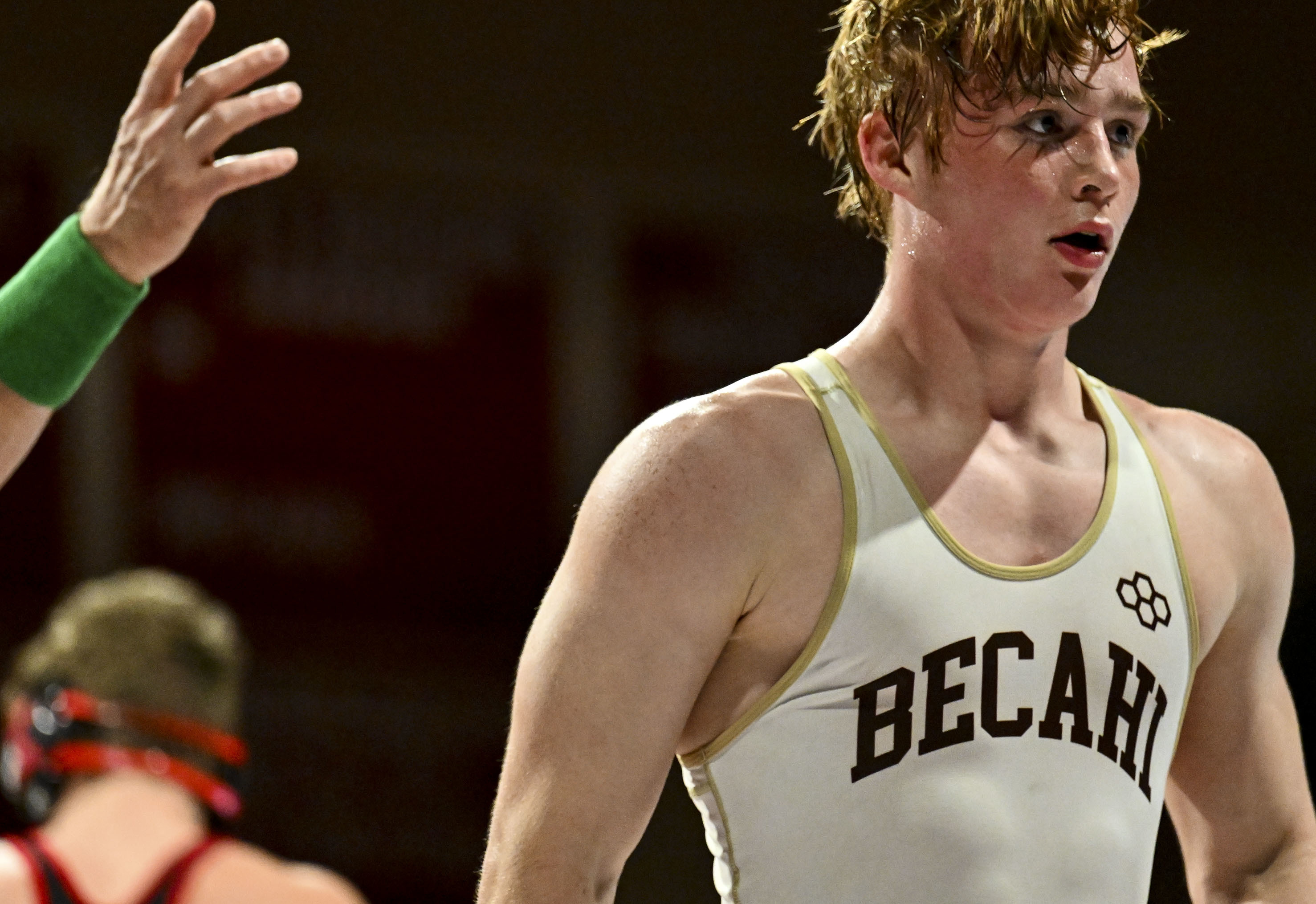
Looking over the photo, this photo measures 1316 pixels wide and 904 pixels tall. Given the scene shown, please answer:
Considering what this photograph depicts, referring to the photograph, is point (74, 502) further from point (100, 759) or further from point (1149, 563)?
point (1149, 563)

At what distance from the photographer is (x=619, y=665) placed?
168cm

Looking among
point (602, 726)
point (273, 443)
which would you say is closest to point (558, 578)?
point (602, 726)

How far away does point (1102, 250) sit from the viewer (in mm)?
1801

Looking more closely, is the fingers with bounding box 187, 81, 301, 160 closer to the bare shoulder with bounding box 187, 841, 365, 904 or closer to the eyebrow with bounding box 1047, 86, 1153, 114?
the eyebrow with bounding box 1047, 86, 1153, 114

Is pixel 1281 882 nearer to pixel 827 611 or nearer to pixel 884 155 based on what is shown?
pixel 827 611

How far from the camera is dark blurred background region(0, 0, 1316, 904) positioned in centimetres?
540

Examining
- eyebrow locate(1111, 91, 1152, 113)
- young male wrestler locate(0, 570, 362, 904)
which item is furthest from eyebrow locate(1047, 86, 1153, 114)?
young male wrestler locate(0, 570, 362, 904)

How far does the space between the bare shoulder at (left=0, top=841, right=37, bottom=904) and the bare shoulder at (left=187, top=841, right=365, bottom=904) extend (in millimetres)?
251

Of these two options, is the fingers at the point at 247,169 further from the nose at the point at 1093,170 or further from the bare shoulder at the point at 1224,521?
the bare shoulder at the point at 1224,521

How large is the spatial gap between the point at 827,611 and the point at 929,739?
0.17 metres

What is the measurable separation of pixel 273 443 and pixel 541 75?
1554mm

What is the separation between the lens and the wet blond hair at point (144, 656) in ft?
9.43

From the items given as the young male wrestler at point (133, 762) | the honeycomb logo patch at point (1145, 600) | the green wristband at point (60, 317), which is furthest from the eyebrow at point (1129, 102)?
the young male wrestler at point (133, 762)

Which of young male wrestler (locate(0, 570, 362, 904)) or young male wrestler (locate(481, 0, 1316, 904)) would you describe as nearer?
young male wrestler (locate(481, 0, 1316, 904))
